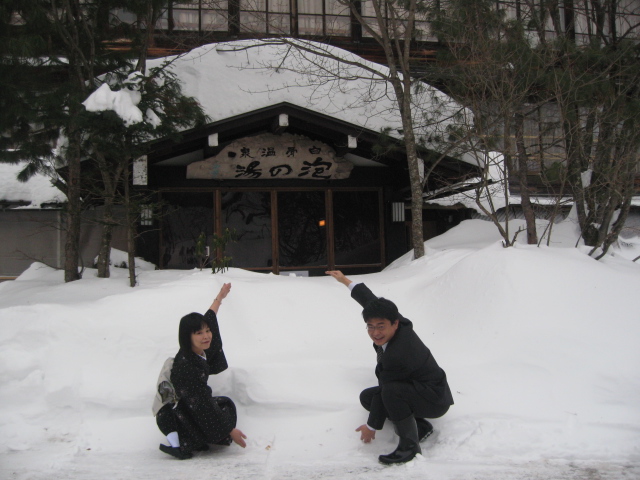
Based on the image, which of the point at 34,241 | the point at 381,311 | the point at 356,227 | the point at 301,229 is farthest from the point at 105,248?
the point at 381,311

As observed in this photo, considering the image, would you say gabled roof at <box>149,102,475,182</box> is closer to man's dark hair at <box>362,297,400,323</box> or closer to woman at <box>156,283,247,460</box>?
woman at <box>156,283,247,460</box>

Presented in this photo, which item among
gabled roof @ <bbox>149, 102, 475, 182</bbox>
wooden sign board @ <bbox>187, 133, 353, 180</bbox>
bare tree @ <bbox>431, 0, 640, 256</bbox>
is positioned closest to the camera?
bare tree @ <bbox>431, 0, 640, 256</bbox>

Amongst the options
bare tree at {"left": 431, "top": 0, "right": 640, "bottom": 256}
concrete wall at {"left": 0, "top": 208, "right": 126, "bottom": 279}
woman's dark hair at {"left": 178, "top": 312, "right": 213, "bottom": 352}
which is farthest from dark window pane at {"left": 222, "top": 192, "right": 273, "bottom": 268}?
woman's dark hair at {"left": 178, "top": 312, "right": 213, "bottom": 352}

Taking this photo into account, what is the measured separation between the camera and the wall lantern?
1109 cm

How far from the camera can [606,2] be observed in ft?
30.5

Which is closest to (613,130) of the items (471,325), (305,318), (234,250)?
(471,325)

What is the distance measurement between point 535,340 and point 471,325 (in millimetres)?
626

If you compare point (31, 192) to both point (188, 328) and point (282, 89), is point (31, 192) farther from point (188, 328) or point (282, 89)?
point (188, 328)

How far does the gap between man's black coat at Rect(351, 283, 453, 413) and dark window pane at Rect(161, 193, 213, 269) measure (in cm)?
735

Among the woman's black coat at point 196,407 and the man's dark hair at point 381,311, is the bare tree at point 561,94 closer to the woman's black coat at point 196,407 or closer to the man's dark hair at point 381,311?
the man's dark hair at point 381,311

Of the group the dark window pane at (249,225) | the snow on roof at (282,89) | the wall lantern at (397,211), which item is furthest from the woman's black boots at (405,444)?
the wall lantern at (397,211)

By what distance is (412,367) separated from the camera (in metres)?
3.43

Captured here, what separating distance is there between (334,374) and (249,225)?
21.4 ft

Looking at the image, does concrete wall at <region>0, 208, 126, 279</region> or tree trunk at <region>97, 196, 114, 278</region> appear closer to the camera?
tree trunk at <region>97, 196, 114, 278</region>
